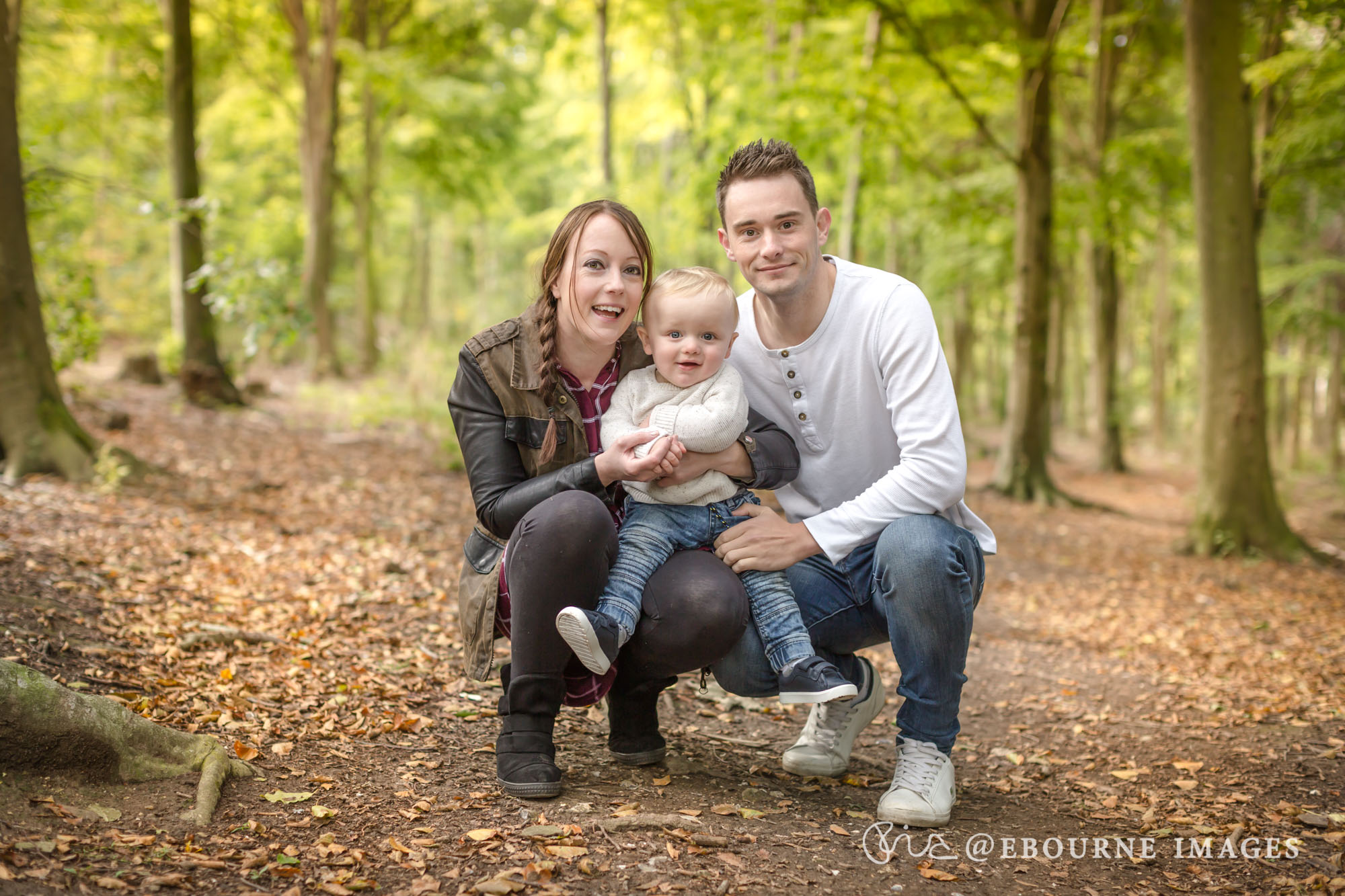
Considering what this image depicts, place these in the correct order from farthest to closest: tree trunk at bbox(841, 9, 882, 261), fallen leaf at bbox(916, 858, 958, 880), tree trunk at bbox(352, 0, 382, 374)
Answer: tree trunk at bbox(352, 0, 382, 374) < tree trunk at bbox(841, 9, 882, 261) < fallen leaf at bbox(916, 858, 958, 880)

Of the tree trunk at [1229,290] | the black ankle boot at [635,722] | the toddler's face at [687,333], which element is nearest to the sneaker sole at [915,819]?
the black ankle boot at [635,722]

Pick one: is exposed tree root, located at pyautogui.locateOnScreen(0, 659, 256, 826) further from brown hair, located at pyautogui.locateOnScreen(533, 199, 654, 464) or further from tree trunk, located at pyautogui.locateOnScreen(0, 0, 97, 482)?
tree trunk, located at pyautogui.locateOnScreen(0, 0, 97, 482)

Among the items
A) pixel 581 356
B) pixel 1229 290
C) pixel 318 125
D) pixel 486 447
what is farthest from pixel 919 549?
pixel 318 125

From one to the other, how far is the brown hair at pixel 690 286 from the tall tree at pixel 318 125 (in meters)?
12.3

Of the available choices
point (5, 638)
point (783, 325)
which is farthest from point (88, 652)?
point (783, 325)

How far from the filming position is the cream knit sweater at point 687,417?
259 cm

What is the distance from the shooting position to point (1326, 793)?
2.87 metres

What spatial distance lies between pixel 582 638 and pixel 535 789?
1.51ft

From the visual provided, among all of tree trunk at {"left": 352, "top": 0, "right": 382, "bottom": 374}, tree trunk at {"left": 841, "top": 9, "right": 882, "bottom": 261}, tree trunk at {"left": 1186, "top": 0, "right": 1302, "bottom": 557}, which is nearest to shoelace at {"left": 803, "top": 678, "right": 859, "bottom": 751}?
tree trunk at {"left": 1186, "top": 0, "right": 1302, "bottom": 557}

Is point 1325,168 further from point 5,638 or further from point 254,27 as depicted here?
point 254,27

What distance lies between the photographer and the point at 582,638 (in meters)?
2.29

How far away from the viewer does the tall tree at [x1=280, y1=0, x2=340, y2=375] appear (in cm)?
1374

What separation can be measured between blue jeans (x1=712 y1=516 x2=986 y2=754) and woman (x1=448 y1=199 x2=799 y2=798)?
252 millimetres

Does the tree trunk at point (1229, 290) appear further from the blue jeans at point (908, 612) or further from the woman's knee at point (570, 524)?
the woman's knee at point (570, 524)
